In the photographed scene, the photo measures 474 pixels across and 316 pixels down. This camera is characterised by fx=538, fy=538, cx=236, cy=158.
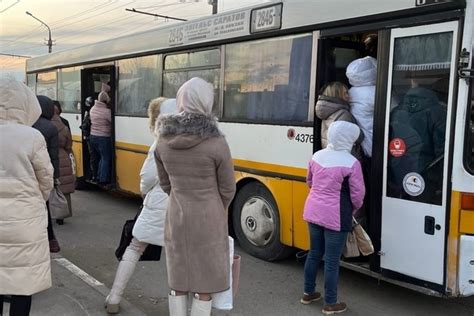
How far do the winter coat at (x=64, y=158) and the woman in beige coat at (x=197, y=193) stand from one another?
4139 millimetres

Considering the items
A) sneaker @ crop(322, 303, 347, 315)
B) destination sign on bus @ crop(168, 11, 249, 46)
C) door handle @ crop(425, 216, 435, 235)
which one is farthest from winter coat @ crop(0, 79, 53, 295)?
destination sign on bus @ crop(168, 11, 249, 46)

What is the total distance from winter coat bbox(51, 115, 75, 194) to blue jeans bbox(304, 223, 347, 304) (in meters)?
3.89

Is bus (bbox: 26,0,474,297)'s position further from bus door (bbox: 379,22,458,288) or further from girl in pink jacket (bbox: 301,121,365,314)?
girl in pink jacket (bbox: 301,121,365,314)

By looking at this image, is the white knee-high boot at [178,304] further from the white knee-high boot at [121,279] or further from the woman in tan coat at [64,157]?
the woman in tan coat at [64,157]

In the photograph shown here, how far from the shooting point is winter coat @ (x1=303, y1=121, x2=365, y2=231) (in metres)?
4.10

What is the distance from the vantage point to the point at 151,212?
3.98m

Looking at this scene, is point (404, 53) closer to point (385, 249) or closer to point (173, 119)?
point (385, 249)

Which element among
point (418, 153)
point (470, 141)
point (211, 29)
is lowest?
point (418, 153)

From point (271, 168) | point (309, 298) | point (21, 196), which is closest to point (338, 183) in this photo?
point (309, 298)

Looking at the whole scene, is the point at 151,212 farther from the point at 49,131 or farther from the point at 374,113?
the point at 49,131

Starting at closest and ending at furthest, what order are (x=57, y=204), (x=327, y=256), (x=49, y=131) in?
(x=327, y=256) < (x=49, y=131) < (x=57, y=204)

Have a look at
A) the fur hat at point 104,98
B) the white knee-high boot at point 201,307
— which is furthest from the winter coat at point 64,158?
the white knee-high boot at point 201,307

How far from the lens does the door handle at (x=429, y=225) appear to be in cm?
398

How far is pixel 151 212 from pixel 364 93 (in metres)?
2.11
